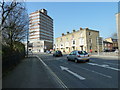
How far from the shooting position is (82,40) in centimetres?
5159

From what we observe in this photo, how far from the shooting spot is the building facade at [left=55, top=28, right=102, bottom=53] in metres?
50.2

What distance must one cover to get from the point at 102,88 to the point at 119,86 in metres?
0.86

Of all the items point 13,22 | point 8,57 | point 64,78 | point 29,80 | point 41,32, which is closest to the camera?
point 29,80

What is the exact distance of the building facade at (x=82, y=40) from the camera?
50.2m

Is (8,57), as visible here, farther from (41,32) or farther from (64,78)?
(41,32)

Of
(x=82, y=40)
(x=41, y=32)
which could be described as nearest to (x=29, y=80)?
(x=82, y=40)

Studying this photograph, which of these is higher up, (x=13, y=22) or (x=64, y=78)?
(x=13, y=22)

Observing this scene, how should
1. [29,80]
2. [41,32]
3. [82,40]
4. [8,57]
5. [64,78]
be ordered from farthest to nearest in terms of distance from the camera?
[41,32]
[82,40]
[8,57]
[64,78]
[29,80]

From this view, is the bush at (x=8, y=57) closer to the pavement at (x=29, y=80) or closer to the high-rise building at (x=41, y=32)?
the pavement at (x=29, y=80)

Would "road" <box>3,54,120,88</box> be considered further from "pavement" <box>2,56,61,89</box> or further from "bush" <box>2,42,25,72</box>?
"bush" <box>2,42,25,72</box>

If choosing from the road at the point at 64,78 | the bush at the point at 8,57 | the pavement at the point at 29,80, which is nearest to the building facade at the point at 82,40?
the bush at the point at 8,57

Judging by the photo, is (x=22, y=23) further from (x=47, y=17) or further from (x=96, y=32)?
(x=47, y=17)

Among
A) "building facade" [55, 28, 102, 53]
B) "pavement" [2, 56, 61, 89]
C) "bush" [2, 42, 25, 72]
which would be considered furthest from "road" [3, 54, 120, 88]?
"building facade" [55, 28, 102, 53]

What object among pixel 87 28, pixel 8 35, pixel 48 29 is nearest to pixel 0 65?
pixel 8 35
